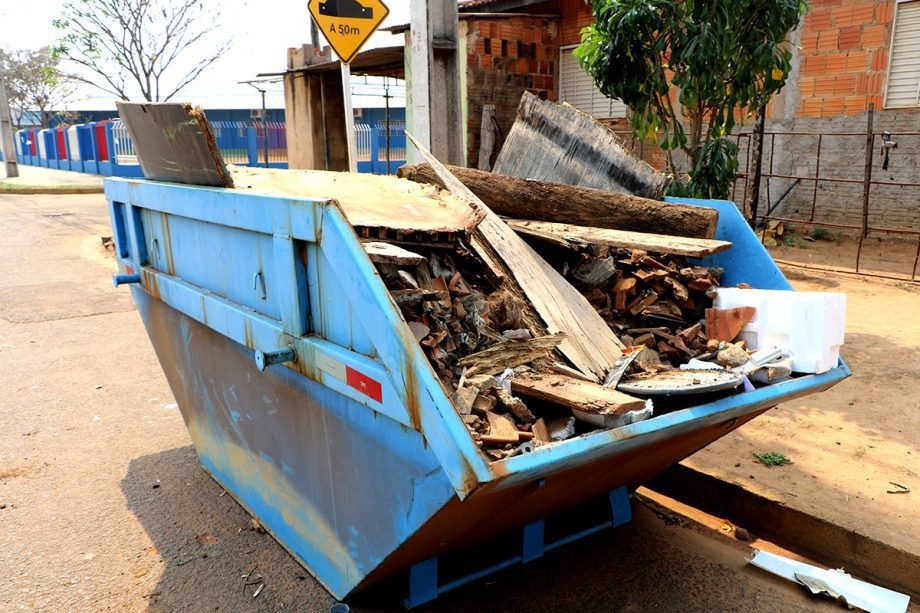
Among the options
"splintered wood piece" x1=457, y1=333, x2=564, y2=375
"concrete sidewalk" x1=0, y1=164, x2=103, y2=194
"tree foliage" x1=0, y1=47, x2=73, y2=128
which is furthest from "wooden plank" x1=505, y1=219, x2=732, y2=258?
"tree foliage" x1=0, y1=47, x2=73, y2=128

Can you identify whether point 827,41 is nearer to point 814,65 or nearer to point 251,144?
point 814,65

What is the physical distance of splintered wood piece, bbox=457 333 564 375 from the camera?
217 cm

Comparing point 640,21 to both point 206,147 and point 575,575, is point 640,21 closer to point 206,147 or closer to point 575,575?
point 206,147

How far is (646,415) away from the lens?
203cm

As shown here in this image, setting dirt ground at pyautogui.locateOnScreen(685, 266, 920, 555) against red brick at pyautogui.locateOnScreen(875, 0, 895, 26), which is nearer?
dirt ground at pyautogui.locateOnScreen(685, 266, 920, 555)

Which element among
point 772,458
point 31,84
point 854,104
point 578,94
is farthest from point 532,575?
point 31,84

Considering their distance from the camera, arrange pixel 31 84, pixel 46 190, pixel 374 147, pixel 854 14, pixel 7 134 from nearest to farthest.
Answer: pixel 854 14 → pixel 46 190 → pixel 374 147 → pixel 7 134 → pixel 31 84

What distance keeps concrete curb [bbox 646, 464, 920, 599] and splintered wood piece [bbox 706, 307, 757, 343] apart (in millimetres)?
1106

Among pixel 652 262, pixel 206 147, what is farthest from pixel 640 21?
pixel 206 147

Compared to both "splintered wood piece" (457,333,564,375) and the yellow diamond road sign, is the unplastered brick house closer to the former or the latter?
the yellow diamond road sign

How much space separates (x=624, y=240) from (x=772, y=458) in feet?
5.28

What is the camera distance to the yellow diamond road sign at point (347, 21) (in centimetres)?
521

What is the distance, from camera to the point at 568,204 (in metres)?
3.30

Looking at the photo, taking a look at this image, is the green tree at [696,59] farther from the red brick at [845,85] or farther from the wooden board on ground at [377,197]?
the red brick at [845,85]
